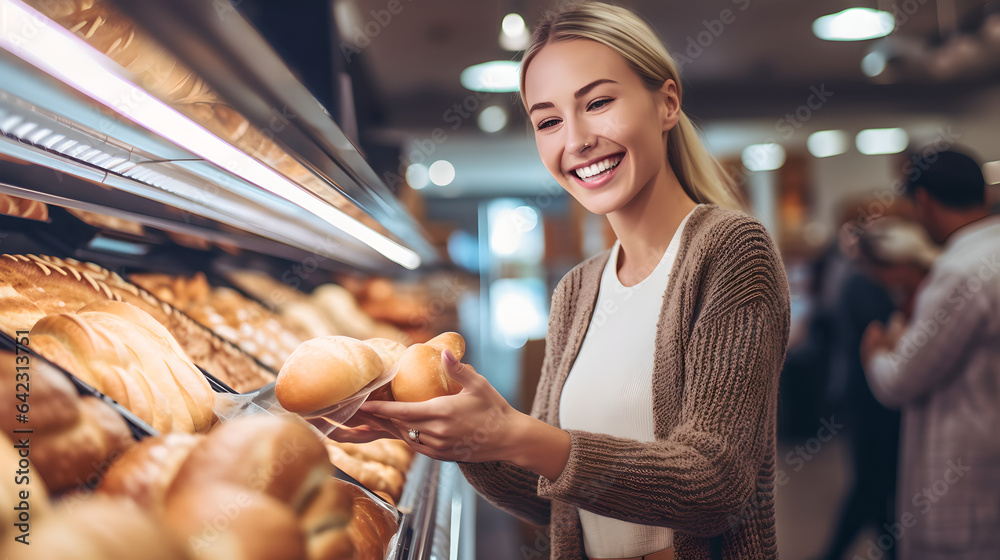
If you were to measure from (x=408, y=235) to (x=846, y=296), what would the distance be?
2.59 m

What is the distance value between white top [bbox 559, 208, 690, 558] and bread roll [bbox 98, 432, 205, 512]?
578 millimetres

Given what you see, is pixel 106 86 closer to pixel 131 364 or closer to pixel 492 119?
pixel 131 364

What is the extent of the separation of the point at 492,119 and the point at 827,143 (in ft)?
11.2

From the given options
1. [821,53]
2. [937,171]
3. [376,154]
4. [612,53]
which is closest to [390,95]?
[376,154]

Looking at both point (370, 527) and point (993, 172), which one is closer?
point (370, 527)

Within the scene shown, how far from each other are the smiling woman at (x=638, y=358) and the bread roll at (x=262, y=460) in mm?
136

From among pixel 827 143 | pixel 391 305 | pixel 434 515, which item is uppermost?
pixel 827 143

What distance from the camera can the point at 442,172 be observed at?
8258 mm

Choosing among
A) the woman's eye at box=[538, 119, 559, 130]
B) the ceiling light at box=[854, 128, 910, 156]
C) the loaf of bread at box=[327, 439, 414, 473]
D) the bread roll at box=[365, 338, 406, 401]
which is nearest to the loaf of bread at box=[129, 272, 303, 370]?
the loaf of bread at box=[327, 439, 414, 473]

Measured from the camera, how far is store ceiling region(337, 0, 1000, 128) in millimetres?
4070

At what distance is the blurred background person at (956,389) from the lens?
2078mm

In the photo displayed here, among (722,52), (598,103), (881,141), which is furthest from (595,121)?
(881,141)

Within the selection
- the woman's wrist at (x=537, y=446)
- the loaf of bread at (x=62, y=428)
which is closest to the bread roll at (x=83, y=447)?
the loaf of bread at (x=62, y=428)

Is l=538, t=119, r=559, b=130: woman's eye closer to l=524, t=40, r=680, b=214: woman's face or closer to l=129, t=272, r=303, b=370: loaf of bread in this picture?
l=524, t=40, r=680, b=214: woman's face
